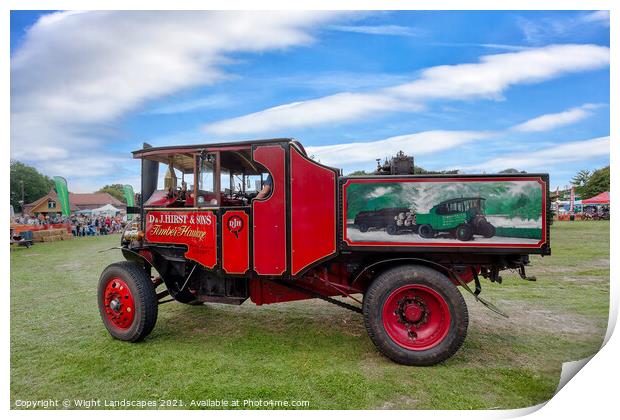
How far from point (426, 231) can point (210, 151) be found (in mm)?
2460

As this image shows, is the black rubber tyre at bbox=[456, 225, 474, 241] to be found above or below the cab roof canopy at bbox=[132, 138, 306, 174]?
below

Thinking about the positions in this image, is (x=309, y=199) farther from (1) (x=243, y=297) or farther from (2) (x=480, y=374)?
(2) (x=480, y=374)

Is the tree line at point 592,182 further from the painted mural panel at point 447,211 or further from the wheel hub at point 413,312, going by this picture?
the wheel hub at point 413,312

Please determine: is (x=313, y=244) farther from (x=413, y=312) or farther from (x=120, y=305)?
(x=120, y=305)

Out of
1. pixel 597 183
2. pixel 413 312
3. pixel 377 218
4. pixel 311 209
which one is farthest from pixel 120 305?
pixel 597 183

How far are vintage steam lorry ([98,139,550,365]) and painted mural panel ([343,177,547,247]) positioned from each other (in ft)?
0.03

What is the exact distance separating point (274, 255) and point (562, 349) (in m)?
3.31

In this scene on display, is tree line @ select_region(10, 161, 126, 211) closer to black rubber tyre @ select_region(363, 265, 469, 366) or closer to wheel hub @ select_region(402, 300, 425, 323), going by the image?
black rubber tyre @ select_region(363, 265, 469, 366)

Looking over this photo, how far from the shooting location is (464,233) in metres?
3.28

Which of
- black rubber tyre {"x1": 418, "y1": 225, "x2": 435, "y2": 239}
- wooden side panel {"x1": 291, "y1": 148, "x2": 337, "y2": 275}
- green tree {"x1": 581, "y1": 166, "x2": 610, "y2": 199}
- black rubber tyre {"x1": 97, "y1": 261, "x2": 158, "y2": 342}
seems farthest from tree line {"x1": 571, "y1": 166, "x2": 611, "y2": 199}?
black rubber tyre {"x1": 97, "y1": 261, "x2": 158, "y2": 342}

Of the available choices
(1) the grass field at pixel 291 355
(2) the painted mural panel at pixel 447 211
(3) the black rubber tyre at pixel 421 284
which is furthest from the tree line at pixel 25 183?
(3) the black rubber tyre at pixel 421 284

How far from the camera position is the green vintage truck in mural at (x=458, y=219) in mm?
3240

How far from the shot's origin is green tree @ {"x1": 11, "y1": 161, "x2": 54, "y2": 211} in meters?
3.74

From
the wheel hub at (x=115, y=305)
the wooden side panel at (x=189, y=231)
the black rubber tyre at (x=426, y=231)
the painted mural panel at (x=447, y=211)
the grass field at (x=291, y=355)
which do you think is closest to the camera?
the grass field at (x=291, y=355)
